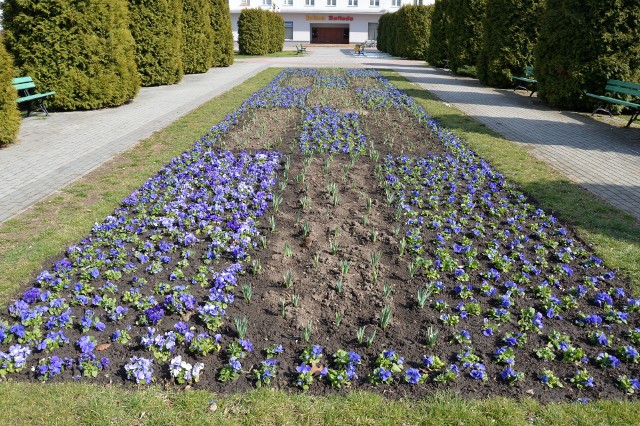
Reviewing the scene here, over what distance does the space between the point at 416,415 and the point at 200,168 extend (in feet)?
17.4

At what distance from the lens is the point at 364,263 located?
14.7 ft

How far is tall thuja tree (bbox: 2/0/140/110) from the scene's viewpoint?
10898 millimetres

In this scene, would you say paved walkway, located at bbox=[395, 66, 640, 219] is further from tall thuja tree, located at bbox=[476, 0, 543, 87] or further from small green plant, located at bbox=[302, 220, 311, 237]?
small green plant, located at bbox=[302, 220, 311, 237]

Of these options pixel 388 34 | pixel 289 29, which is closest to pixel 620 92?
pixel 388 34

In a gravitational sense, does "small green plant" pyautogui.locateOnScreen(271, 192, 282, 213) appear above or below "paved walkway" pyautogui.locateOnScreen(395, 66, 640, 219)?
below

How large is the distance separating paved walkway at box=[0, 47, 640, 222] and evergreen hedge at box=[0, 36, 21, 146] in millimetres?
256

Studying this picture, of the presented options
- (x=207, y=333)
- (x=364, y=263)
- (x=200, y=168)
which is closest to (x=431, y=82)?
(x=200, y=168)

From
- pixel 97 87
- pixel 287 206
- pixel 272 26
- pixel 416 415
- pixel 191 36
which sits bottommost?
pixel 416 415

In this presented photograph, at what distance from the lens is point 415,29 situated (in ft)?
101

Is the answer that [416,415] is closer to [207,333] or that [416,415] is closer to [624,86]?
[207,333]

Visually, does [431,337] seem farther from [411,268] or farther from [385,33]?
[385,33]

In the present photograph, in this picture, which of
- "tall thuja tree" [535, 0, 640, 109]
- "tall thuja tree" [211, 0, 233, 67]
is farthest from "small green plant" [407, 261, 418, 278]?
"tall thuja tree" [211, 0, 233, 67]

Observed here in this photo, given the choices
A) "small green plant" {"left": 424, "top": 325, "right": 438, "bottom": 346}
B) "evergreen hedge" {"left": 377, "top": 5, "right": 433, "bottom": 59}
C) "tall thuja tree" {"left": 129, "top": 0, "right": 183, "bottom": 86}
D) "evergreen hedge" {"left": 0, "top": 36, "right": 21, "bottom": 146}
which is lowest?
"small green plant" {"left": 424, "top": 325, "right": 438, "bottom": 346}

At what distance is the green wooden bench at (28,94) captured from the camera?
1020 cm
